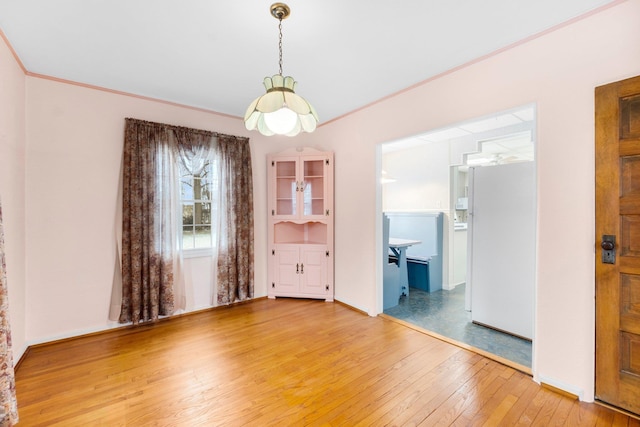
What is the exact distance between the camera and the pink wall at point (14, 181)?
7.09 ft

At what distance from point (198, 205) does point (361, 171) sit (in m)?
2.26

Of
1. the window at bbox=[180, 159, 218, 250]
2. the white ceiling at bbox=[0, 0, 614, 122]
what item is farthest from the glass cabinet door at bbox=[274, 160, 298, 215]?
the white ceiling at bbox=[0, 0, 614, 122]

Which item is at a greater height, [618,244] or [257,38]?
[257,38]

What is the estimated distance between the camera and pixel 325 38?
2133 mm

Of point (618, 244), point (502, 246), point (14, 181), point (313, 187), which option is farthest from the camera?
point (313, 187)

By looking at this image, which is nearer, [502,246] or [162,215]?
[502,246]

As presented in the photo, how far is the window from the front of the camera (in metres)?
3.55

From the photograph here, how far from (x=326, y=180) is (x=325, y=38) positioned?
210 cm

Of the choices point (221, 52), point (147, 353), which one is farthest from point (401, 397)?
point (221, 52)

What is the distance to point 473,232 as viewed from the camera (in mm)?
3186

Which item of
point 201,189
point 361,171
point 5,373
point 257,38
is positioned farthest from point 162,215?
point 361,171

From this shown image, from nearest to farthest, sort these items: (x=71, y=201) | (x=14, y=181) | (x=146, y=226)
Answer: (x=14, y=181), (x=71, y=201), (x=146, y=226)

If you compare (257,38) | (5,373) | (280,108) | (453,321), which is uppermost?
(257,38)

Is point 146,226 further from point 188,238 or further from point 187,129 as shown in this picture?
point 187,129
